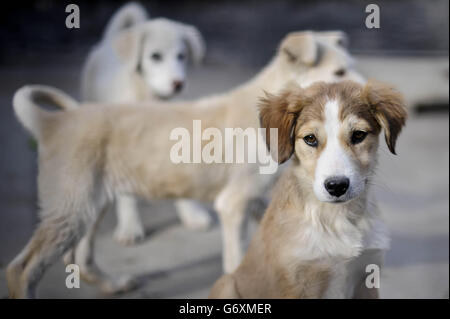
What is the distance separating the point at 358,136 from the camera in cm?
238

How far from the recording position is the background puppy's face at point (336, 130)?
2.33m

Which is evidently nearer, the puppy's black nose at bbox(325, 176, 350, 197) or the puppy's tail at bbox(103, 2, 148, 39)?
the puppy's black nose at bbox(325, 176, 350, 197)

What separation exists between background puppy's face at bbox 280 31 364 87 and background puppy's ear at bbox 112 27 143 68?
129 centimetres

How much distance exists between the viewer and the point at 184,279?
12.2ft

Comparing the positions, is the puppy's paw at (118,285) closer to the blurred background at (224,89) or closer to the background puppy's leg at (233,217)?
the blurred background at (224,89)

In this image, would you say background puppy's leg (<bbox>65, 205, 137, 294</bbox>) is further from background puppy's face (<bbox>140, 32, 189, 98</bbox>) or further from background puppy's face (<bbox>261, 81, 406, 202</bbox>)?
background puppy's face (<bbox>261, 81, 406, 202</bbox>)

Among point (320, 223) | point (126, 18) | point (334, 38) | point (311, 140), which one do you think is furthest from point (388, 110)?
point (126, 18)

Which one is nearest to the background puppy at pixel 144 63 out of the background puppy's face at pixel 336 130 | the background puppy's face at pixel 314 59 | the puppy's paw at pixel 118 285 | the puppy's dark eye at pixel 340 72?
the background puppy's face at pixel 314 59

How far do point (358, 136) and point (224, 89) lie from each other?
4.55 m

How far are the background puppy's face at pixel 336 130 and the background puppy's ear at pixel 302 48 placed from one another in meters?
0.78

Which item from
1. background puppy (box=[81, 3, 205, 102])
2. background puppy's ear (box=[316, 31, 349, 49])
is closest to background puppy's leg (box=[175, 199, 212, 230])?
background puppy (box=[81, 3, 205, 102])

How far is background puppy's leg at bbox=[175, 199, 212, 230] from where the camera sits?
4543 mm

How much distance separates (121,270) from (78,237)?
2.55 feet
